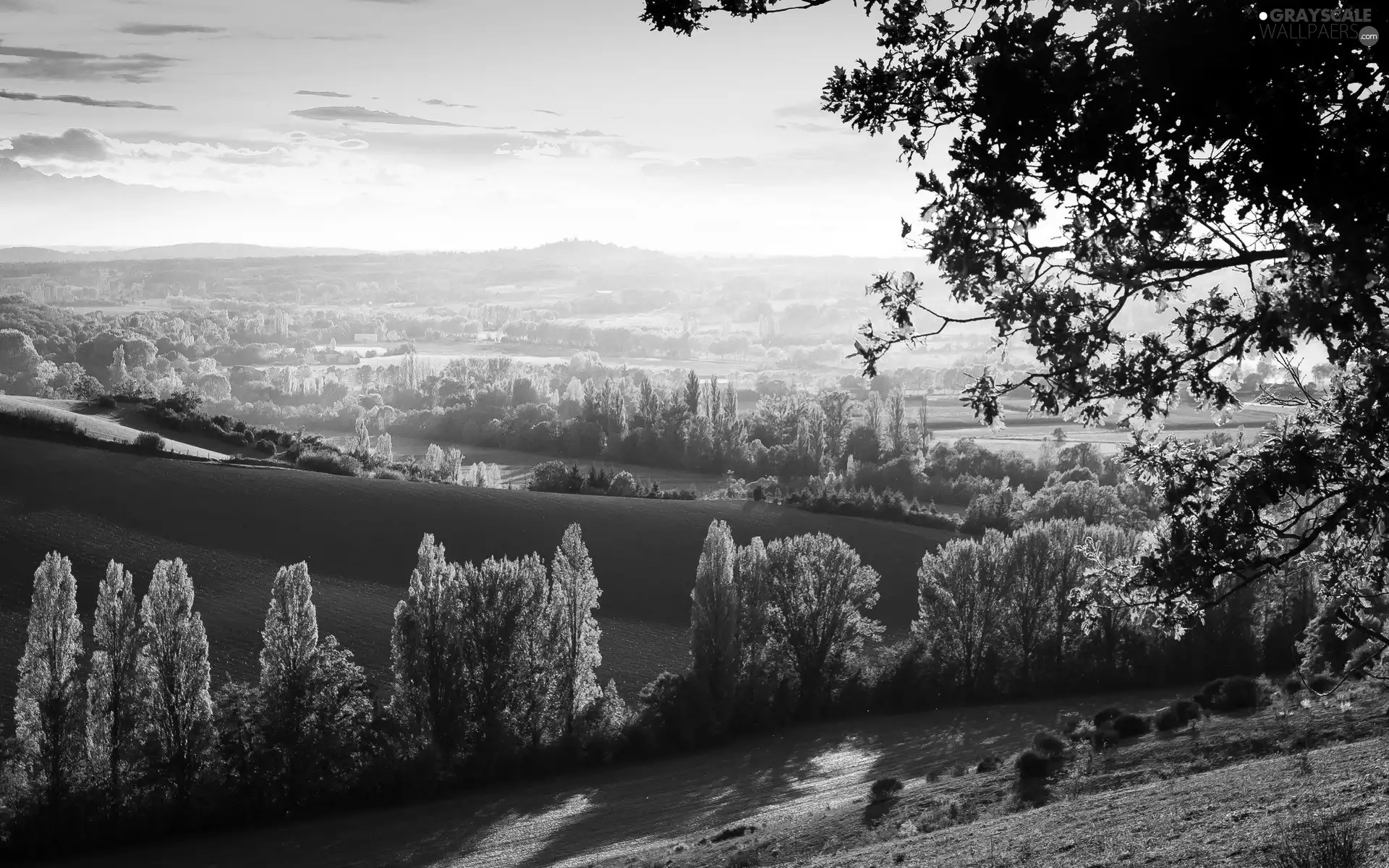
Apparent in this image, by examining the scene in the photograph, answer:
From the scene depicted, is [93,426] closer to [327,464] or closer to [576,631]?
[327,464]

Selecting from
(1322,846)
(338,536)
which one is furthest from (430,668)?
(1322,846)

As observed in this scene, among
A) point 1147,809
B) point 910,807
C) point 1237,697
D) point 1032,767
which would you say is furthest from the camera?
point 1237,697

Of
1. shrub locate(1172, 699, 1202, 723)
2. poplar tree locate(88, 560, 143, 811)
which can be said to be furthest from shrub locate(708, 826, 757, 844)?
poplar tree locate(88, 560, 143, 811)

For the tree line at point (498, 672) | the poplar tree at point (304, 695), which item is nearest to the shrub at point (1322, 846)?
the tree line at point (498, 672)

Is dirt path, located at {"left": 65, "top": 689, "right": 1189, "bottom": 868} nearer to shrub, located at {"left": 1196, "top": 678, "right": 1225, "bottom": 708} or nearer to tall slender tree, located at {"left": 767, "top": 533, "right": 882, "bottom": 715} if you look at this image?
tall slender tree, located at {"left": 767, "top": 533, "right": 882, "bottom": 715}

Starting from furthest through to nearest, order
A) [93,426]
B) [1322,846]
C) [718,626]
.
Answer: [93,426] → [718,626] → [1322,846]

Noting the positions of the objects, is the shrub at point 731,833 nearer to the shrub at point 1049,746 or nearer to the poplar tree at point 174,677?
the shrub at point 1049,746

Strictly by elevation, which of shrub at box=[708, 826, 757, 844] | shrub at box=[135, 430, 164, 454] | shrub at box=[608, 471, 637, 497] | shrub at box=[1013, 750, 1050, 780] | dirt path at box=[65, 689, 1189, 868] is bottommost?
dirt path at box=[65, 689, 1189, 868]

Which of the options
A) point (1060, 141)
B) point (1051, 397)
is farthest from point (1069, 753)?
point (1060, 141)
